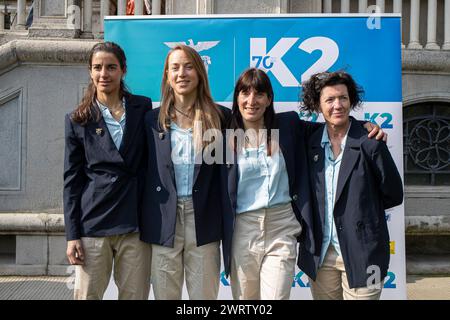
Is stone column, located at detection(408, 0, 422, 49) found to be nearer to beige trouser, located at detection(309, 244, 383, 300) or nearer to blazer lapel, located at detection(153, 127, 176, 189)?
beige trouser, located at detection(309, 244, 383, 300)

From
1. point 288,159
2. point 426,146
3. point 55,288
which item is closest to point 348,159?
point 288,159

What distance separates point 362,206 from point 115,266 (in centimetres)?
149

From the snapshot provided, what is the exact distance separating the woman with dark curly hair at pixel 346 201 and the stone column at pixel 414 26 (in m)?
3.26

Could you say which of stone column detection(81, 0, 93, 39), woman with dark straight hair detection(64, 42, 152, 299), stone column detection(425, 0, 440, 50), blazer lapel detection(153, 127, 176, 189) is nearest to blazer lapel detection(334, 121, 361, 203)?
blazer lapel detection(153, 127, 176, 189)

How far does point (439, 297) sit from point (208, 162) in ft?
10.5

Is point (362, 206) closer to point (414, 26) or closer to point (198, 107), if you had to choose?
point (198, 107)

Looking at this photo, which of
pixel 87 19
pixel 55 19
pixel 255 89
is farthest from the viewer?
pixel 87 19

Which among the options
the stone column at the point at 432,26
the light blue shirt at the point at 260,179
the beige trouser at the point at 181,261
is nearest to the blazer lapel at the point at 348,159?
the light blue shirt at the point at 260,179

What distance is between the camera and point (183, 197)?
2838mm

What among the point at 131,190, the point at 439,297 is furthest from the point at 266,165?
the point at 439,297

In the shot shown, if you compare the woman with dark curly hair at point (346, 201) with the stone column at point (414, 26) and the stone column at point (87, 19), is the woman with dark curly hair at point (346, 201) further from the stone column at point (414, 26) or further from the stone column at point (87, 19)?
the stone column at point (87, 19)

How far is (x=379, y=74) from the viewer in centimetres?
401

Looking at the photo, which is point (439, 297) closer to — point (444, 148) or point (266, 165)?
point (444, 148)

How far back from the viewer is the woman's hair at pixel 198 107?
2.86m
